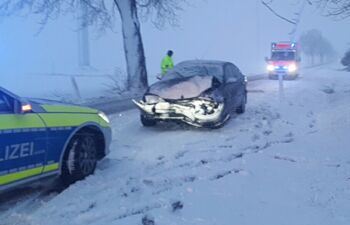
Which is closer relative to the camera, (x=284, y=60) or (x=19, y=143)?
(x=19, y=143)

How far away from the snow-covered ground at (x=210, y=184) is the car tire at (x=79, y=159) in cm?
14

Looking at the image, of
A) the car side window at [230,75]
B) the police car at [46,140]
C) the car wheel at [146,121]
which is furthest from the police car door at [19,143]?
the car side window at [230,75]

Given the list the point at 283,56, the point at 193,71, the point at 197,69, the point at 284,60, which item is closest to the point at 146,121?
the point at 193,71

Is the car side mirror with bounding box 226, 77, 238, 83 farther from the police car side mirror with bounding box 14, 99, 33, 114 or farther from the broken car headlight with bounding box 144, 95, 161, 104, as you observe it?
the police car side mirror with bounding box 14, 99, 33, 114

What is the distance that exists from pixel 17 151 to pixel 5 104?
0.51 metres

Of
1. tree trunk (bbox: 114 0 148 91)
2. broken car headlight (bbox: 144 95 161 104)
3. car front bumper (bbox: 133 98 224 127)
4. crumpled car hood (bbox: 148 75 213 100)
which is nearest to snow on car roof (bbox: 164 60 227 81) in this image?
crumpled car hood (bbox: 148 75 213 100)

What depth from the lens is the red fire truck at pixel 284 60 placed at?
114 ft

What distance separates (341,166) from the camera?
6.95m

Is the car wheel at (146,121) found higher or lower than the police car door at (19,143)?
lower

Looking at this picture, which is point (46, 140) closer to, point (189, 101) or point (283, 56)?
point (189, 101)

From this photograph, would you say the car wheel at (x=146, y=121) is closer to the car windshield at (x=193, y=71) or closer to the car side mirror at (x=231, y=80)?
the car windshield at (x=193, y=71)

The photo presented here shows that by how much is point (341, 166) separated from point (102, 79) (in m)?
27.2

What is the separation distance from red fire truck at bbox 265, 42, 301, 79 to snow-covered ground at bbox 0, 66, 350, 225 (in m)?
24.8

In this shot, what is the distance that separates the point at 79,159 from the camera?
630 centimetres
